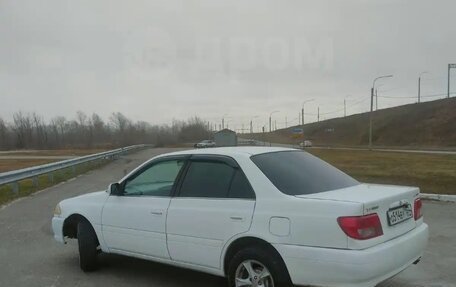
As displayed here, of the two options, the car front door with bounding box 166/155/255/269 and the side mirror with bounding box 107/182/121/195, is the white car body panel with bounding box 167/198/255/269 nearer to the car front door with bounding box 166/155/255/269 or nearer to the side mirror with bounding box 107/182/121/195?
the car front door with bounding box 166/155/255/269

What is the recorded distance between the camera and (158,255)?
528 centimetres

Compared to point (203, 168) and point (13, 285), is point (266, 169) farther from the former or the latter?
point (13, 285)

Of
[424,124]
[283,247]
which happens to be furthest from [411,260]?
[424,124]

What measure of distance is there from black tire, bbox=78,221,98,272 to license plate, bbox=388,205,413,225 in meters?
3.56

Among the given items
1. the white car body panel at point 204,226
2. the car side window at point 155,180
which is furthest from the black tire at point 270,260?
the car side window at point 155,180

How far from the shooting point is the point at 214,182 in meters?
5.02

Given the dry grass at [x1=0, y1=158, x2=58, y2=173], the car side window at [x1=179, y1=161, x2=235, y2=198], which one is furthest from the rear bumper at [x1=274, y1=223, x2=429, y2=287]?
the dry grass at [x1=0, y1=158, x2=58, y2=173]

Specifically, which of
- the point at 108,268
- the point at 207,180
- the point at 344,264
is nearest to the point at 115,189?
the point at 108,268

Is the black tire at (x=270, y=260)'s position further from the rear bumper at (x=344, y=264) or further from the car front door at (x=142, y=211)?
the car front door at (x=142, y=211)

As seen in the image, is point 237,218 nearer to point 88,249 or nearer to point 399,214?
point 399,214

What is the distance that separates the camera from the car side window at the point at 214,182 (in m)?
4.76

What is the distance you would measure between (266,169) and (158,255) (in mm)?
1554

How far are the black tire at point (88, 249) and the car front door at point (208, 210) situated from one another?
1386 mm

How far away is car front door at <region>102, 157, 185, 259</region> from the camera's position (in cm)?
529
